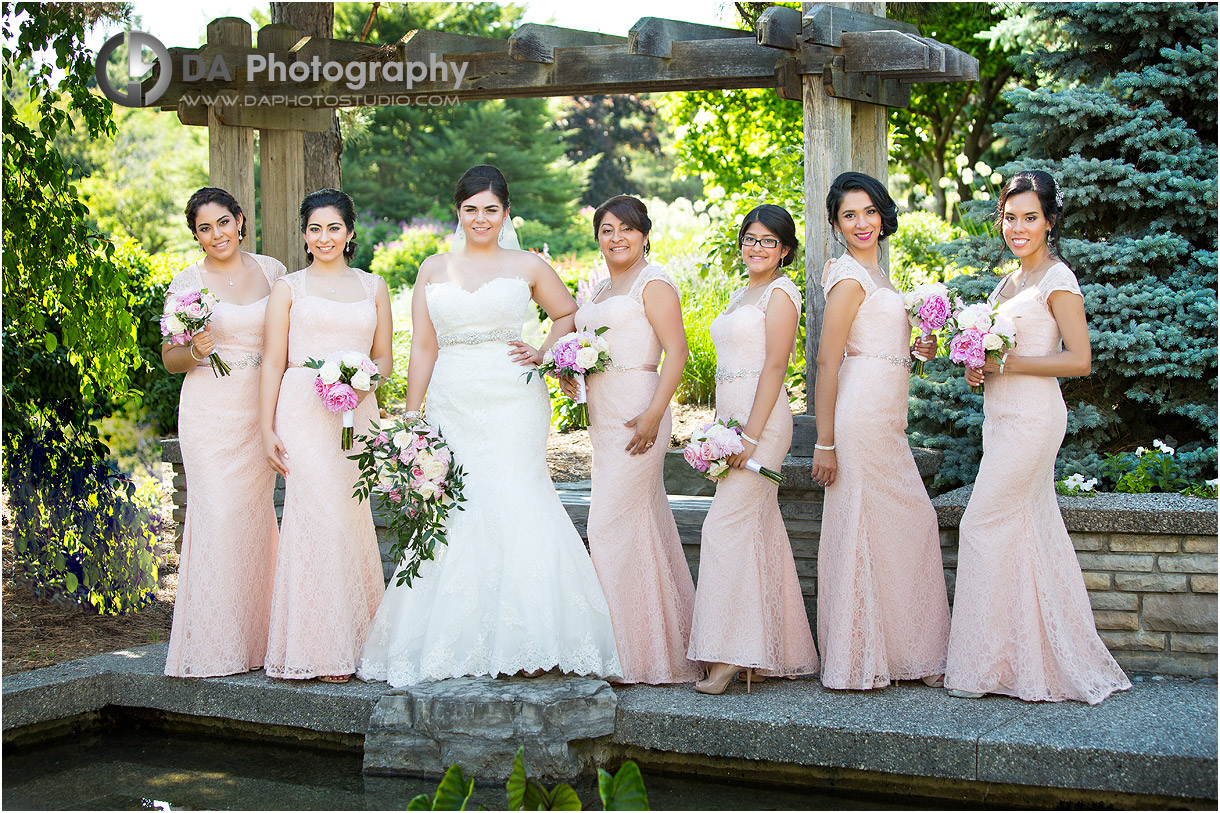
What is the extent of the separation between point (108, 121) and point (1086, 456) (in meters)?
5.25

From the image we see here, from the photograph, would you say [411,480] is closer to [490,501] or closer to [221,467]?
[490,501]

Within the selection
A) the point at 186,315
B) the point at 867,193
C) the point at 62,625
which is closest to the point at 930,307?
the point at 867,193

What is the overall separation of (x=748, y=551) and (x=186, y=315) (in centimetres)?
257

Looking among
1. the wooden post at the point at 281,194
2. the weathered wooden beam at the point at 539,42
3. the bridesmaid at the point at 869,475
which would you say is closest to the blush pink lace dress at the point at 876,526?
the bridesmaid at the point at 869,475

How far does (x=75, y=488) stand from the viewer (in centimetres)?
632

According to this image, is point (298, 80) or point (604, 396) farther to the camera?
point (298, 80)

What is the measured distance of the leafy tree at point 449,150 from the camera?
26.1m

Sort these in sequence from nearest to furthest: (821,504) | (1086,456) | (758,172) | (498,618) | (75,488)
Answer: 1. (498,618)
2. (821,504)
3. (1086,456)
4. (75,488)
5. (758,172)

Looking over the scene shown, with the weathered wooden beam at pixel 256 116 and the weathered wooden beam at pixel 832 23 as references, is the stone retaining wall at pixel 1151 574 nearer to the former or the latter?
the weathered wooden beam at pixel 832 23

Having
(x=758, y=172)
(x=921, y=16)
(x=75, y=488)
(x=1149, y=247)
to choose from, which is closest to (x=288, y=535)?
(x=75, y=488)

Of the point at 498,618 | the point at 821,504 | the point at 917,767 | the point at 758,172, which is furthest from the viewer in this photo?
the point at 758,172

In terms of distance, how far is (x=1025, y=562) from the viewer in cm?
452

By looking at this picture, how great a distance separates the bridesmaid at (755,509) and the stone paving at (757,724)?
6.5 inches

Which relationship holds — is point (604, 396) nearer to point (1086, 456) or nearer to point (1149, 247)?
point (1086, 456)
